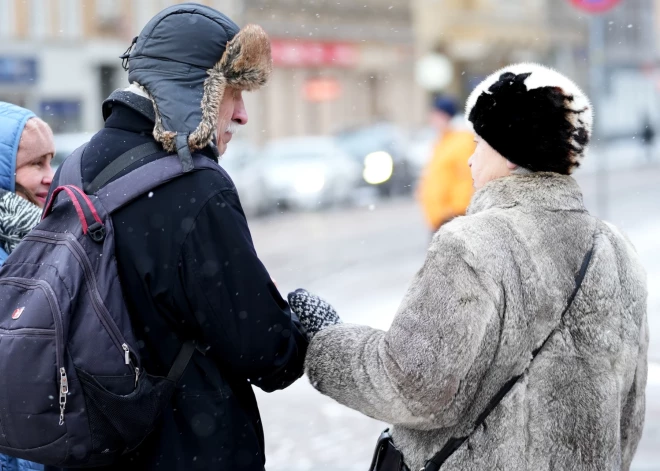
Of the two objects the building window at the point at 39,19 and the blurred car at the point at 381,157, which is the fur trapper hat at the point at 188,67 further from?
the building window at the point at 39,19

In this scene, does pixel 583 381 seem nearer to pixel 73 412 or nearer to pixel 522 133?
pixel 522 133

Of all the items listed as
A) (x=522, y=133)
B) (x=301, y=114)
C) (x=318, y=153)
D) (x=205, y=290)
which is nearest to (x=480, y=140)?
(x=522, y=133)

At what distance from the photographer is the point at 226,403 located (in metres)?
A: 2.16

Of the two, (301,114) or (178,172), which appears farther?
(301,114)

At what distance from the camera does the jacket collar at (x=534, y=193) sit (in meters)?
2.23

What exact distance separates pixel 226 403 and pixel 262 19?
32.8 metres

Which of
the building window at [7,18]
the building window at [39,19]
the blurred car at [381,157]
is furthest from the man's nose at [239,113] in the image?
the building window at [39,19]

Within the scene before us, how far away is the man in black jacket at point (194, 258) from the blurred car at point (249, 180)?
17.0 metres

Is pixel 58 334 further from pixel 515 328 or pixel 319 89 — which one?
pixel 319 89

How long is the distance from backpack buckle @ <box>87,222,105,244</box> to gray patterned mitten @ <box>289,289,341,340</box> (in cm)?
64

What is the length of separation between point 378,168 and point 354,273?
35.5 ft

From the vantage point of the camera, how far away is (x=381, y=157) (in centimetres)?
2406

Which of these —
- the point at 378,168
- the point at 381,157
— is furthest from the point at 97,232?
the point at 381,157

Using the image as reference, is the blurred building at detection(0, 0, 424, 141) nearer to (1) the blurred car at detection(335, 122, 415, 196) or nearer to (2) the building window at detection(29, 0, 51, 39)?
(2) the building window at detection(29, 0, 51, 39)
